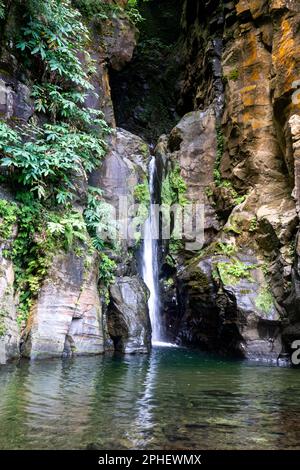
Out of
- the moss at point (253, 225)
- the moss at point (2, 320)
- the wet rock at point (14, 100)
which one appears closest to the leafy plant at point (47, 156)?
the wet rock at point (14, 100)

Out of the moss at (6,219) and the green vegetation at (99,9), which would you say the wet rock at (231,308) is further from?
the green vegetation at (99,9)

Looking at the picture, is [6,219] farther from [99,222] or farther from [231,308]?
[231,308]

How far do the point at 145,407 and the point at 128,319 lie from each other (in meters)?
6.79

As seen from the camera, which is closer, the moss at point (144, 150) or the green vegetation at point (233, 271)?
the green vegetation at point (233, 271)

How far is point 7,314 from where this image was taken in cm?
886

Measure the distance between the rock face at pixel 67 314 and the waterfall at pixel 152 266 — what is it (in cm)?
437

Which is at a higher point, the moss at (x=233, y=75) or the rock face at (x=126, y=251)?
the moss at (x=233, y=75)

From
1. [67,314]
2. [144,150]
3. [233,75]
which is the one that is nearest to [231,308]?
[67,314]

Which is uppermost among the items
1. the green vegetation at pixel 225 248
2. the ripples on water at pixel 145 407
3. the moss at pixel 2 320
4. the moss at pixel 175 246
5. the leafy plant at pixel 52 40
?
the leafy plant at pixel 52 40

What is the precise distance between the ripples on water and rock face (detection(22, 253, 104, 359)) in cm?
69

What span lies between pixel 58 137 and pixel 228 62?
309 inches

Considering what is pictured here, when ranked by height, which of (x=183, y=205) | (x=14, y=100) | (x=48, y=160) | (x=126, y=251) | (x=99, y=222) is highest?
(x=14, y=100)

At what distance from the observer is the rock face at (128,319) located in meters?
11.6
